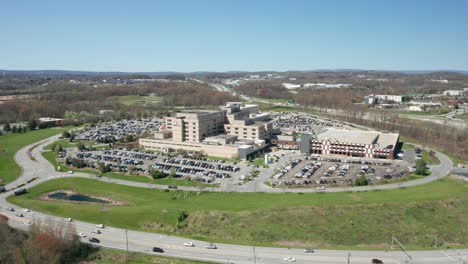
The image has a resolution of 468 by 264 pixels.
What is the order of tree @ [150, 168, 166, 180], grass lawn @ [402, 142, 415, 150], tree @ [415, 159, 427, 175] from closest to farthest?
tree @ [415, 159, 427, 175], tree @ [150, 168, 166, 180], grass lawn @ [402, 142, 415, 150]

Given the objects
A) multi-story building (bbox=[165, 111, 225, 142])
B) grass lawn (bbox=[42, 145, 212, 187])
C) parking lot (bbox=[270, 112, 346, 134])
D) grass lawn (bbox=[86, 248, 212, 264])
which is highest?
multi-story building (bbox=[165, 111, 225, 142])

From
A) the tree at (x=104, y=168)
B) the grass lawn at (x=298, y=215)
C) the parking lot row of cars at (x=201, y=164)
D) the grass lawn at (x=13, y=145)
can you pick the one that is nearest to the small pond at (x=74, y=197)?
the grass lawn at (x=298, y=215)

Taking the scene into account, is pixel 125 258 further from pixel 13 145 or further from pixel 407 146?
pixel 407 146

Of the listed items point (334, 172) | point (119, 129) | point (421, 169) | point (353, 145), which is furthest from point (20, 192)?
point (421, 169)

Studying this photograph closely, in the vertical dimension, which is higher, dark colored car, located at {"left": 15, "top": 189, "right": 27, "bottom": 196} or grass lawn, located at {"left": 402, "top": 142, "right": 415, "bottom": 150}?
grass lawn, located at {"left": 402, "top": 142, "right": 415, "bottom": 150}

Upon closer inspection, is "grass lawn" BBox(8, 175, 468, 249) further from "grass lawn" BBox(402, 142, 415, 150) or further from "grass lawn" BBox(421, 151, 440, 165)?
"grass lawn" BBox(402, 142, 415, 150)

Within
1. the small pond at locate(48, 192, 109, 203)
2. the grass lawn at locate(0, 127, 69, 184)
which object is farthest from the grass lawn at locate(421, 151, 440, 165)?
the grass lawn at locate(0, 127, 69, 184)
